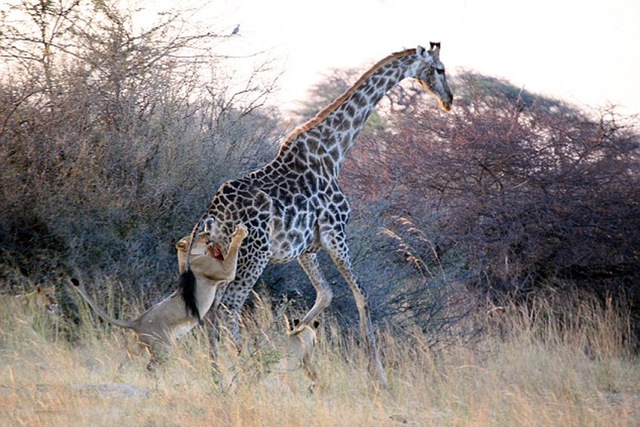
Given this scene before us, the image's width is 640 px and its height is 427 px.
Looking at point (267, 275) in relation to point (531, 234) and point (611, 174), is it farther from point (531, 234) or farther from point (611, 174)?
point (611, 174)

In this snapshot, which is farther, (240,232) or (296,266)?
(296,266)

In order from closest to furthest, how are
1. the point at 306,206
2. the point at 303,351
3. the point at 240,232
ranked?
the point at 303,351
the point at 240,232
the point at 306,206

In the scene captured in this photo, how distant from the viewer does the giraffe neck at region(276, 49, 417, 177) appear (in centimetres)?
723

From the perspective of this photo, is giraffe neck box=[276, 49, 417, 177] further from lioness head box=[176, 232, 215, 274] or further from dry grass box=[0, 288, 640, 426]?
dry grass box=[0, 288, 640, 426]

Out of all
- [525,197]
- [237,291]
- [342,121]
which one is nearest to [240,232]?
[237,291]

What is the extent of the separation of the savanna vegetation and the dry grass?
0.08ft

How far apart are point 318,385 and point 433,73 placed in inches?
120

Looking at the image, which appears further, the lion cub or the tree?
the tree

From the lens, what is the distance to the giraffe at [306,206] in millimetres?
6590

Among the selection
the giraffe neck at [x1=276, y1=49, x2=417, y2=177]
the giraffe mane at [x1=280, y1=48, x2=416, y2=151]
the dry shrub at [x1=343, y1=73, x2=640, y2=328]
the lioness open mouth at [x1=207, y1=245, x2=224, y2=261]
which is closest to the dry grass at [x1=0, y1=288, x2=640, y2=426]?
the lioness open mouth at [x1=207, y1=245, x2=224, y2=261]

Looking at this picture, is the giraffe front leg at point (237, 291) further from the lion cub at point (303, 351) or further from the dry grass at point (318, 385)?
the lion cub at point (303, 351)

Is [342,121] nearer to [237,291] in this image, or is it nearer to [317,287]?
[317,287]

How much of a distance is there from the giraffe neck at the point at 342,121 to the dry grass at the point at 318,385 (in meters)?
1.27

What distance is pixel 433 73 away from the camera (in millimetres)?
7938
